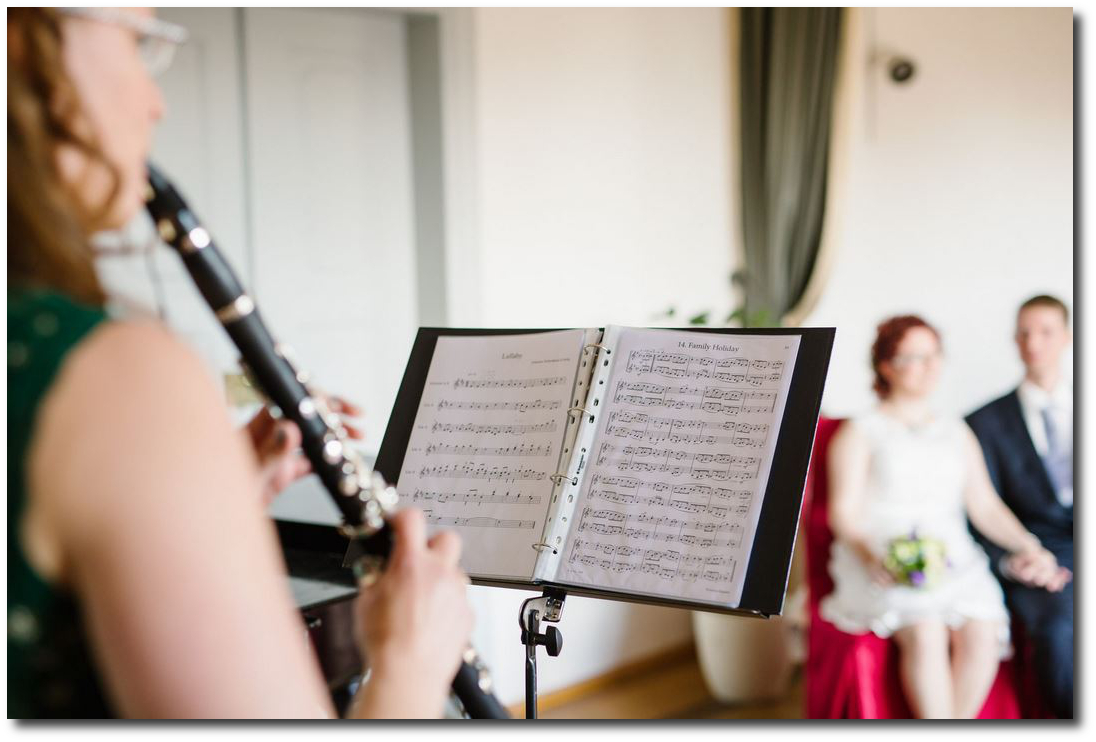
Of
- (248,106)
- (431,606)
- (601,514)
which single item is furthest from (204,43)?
(431,606)

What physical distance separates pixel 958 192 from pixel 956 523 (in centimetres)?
151

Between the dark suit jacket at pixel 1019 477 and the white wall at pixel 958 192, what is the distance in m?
0.83

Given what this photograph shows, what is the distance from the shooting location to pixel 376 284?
3275 millimetres

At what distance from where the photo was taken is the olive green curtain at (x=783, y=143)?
4004 millimetres

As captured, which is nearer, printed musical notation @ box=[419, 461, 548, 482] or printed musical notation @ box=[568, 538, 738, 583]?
printed musical notation @ box=[568, 538, 738, 583]

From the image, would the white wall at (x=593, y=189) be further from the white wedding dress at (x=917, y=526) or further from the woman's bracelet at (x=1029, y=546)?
the woman's bracelet at (x=1029, y=546)

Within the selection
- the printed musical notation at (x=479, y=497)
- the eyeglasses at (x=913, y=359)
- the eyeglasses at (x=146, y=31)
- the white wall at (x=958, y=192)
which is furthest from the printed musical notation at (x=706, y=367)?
Answer: the white wall at (x=958, y=192)

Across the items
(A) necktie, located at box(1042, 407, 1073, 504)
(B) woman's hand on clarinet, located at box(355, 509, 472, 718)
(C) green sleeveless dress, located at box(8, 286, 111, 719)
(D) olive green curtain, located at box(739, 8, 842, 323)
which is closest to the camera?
(C) green sleeveless dress, located at box(8, 286, 111, 719)

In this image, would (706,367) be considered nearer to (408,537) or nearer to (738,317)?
(408,537)

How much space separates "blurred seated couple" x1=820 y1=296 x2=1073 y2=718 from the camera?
2830mm

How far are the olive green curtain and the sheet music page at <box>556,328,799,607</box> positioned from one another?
256 centimetres

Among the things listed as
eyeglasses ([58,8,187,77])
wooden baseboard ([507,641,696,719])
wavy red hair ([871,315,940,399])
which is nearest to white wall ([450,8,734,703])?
wooden baseboard ([507,641,696,719])

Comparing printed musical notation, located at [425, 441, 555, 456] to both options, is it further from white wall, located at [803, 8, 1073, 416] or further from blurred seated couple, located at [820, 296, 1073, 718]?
white wall, located at [803, 8, 1073, 416]

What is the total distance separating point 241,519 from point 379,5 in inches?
106
